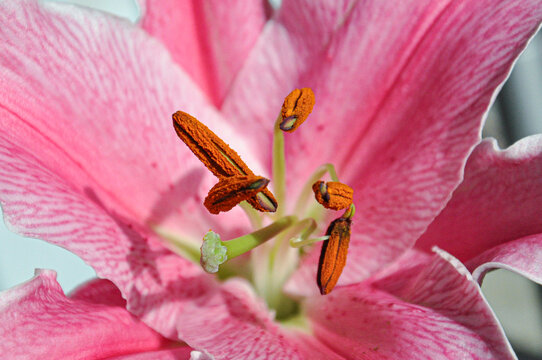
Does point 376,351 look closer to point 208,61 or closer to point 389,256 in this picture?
point 389,256

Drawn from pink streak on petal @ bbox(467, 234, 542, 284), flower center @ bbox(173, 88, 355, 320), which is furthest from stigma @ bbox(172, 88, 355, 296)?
pink streak on petal @ bbox(467, 234, 542, 284)

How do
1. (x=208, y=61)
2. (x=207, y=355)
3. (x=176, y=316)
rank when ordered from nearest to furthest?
(x=207, y=355) < (x=176, y=316) < (x=208, y=61)

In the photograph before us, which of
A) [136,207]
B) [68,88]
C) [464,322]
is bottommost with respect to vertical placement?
[464,322]

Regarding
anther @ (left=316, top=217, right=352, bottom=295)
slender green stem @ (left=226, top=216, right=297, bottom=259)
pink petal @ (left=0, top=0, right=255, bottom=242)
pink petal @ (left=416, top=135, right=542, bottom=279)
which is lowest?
pink petal @ (left=416, top=135, right=542, bottom=279)

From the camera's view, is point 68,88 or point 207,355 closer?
point 207,355

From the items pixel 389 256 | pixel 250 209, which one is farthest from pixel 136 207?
pixel 389 256

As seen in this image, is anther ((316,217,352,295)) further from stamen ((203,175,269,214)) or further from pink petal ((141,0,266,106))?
pink petal ((141,0,266,106))

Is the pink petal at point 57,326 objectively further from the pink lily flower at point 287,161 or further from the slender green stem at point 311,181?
the slender green stem at point 311,181
